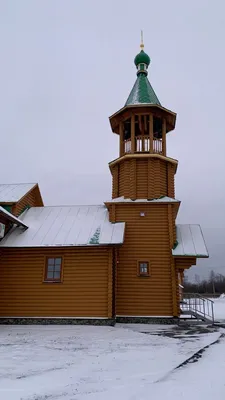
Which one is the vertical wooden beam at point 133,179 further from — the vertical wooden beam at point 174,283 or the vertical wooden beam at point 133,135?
the vertical wooden beam at point 174,283

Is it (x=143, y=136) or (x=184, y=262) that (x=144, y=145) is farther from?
(x=184, y=262)

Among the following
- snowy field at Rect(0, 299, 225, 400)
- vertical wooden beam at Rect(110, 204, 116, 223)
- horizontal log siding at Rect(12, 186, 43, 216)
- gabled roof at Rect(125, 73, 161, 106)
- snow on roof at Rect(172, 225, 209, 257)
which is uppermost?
gabled roof at Rect(125, 73, 161, 106)

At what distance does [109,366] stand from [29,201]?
11798 millimetres

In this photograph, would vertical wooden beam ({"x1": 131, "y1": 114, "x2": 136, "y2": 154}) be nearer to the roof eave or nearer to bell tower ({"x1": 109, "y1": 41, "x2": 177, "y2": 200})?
bell tower ({"x1": 109, "y1": 41, "x2": 177, "y2": 200})

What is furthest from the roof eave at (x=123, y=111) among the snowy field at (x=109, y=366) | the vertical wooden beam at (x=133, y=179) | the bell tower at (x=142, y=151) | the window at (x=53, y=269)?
the snowy field at (x=109, y=366)

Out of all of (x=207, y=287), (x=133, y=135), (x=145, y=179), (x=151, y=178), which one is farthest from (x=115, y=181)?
(x=207, y=287)

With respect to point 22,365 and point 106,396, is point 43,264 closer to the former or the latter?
point 22,365

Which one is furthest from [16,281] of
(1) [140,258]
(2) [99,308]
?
(1) [140,258]

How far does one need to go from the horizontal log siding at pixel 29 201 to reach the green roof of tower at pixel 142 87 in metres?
6.41

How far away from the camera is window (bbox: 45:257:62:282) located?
13.2 metres

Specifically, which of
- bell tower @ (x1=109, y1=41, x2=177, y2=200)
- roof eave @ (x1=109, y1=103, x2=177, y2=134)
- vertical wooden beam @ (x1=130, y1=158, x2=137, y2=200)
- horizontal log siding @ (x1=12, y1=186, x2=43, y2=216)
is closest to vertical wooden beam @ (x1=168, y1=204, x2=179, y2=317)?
bell tower @ (x1=109, y1=41, x2=177, y2=200)

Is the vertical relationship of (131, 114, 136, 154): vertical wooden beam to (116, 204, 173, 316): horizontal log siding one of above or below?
above

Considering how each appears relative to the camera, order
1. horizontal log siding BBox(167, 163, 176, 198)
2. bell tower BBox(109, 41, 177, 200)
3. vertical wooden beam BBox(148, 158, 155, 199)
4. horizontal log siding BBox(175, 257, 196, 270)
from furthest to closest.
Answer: horizontal log siding BBox(167, 163, 176, 198) < bell tower BBox(109, 41, 177, 200) < vertical wooden beam BBox(148, 158, 155, 199) < horizontal log siding BBox(175, 257, 196, 270)

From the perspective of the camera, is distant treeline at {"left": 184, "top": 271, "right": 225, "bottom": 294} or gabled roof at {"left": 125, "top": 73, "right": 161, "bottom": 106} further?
distant treeline at {"left": 184, "top": 271, "right": 225, "bottom": 294}
